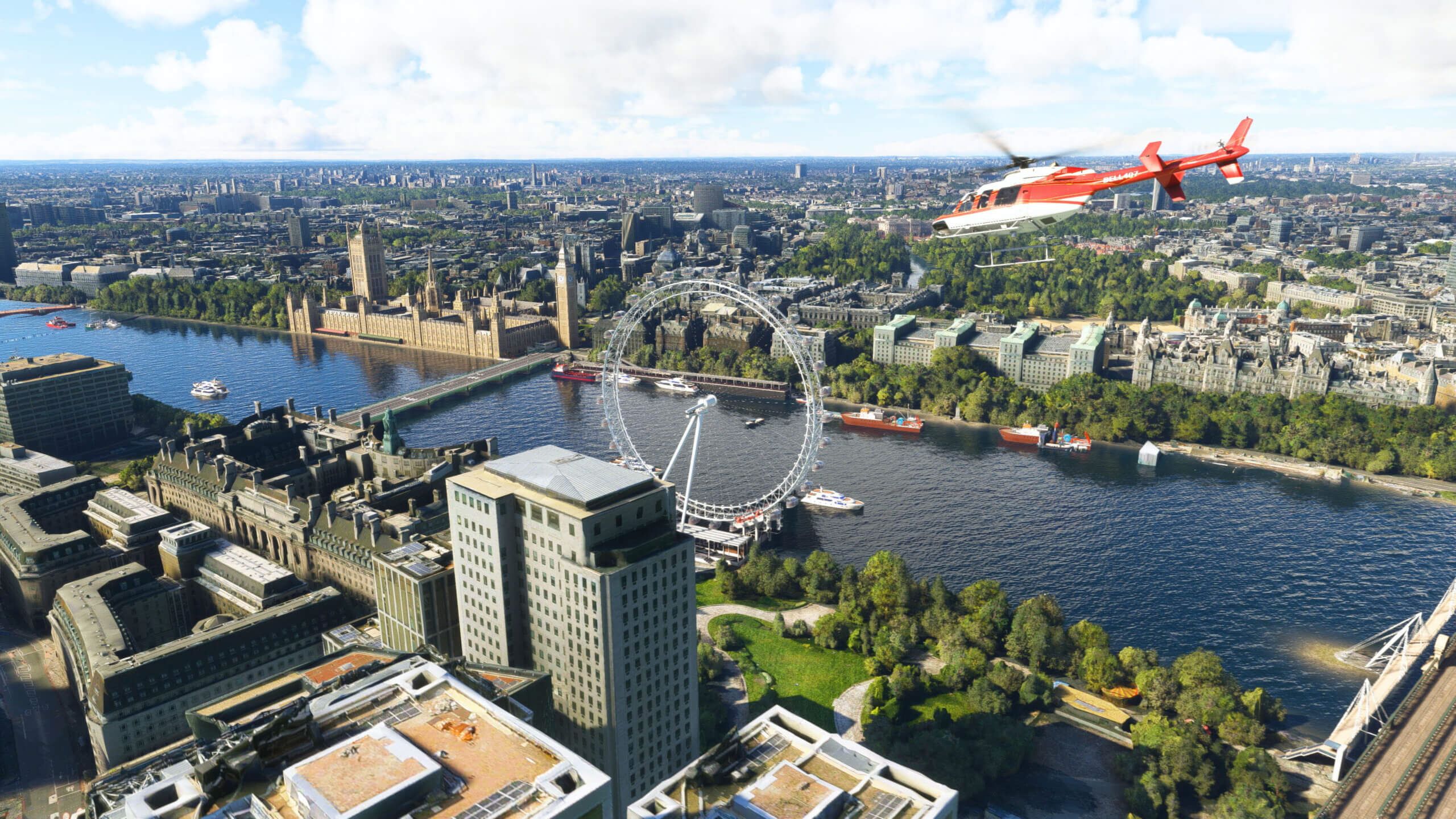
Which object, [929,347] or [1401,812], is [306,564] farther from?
[929,347]

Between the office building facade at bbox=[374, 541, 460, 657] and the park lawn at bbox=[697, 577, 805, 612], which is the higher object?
the office building facade at bbox=[374, 541, 460, 657]

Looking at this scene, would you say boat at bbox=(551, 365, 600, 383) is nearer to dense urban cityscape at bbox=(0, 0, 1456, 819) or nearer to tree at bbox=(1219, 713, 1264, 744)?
dense urban cityscape at bbox=(0, 0, 1456, 819)

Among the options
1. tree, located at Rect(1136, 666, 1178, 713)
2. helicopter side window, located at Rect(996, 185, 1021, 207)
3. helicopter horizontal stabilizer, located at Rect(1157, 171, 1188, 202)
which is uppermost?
helicopter horizontal stabilizer, located at Rect(1157, 171, 1188, 202)

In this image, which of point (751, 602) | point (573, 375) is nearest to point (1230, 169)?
point (751, 602)

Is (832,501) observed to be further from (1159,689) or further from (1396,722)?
(1396,722)

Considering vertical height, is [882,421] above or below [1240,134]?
below

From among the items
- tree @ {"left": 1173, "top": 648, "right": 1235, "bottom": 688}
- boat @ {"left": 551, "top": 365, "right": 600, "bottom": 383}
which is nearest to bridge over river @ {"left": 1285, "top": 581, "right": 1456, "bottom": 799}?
tree @ {"left": 1173, "top": 648, "right": 1235, "bottom": 688}

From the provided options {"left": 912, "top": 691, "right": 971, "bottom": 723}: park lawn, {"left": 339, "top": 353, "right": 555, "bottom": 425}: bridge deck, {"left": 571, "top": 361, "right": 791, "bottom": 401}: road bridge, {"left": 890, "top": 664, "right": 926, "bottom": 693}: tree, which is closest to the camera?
{"left": 912, "top": 691, "right": 971, "bottom": 723}: park lawn

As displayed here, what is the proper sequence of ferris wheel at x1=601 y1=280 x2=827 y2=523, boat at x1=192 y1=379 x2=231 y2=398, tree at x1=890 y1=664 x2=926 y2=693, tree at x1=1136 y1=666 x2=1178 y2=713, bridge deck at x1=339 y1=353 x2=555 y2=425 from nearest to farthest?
tree at x1=1136 y1=666 x2=1178 y2=713 → tree at x1=890 y1=664 x2=926 y2=693 → ferris wheel at x1=601 y1=280 x2=827 y2=523 → bridge deck at x1=339 y1=353 x2=555 y2=425 → boat at x1=192 y1=379 x2=231 y2=398
